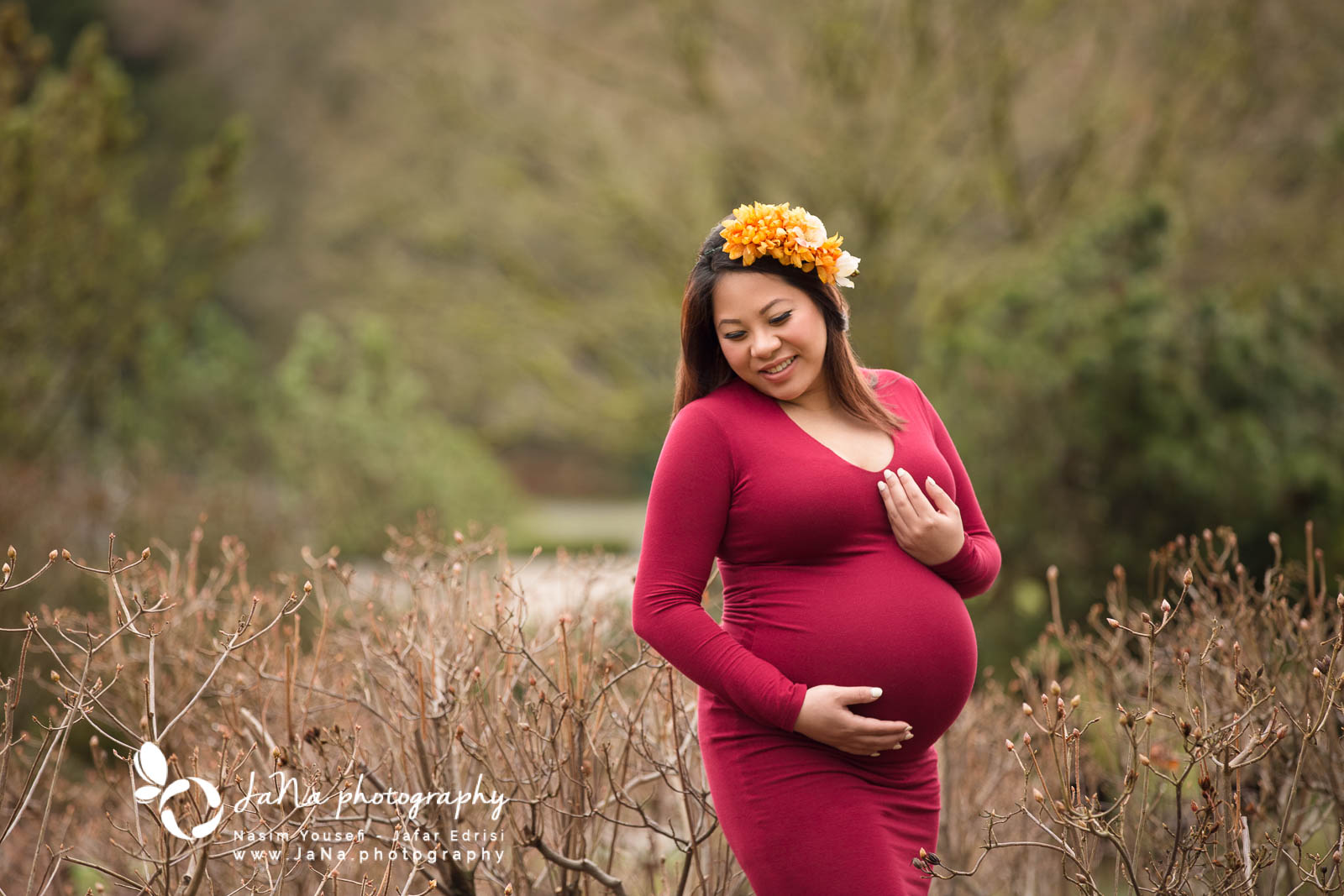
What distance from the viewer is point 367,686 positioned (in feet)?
8.93

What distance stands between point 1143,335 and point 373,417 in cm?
723

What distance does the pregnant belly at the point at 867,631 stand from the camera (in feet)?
6.75

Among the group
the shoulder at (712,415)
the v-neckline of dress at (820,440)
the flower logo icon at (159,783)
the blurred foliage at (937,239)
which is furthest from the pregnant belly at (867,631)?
the blurred foliage at (937,239)

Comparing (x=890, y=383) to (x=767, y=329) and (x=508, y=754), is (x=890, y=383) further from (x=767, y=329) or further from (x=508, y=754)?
(x=508, y=754)

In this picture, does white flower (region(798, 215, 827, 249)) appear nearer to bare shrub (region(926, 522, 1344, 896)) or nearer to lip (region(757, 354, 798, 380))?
lip (region(757, 354, 798, 380))

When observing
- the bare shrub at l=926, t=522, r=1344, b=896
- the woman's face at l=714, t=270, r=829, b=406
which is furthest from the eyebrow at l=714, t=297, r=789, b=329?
the bare shrub at l=926, t=522, r=1344, b=896

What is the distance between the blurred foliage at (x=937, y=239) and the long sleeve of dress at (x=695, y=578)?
13.6 ft

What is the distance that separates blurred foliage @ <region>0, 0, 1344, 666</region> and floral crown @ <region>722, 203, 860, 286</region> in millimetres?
3971

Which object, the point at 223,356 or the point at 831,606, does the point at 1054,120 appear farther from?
the point at 831,606

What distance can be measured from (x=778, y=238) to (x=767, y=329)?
0.59 ft

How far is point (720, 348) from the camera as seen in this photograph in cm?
227

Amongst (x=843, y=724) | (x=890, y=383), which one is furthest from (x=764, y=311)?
(x=843, y=724)

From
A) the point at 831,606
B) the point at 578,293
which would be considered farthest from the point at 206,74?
the point at 831,606

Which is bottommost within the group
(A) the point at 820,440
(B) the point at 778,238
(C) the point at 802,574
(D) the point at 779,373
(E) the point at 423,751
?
Result: (E) the point at 423,751
